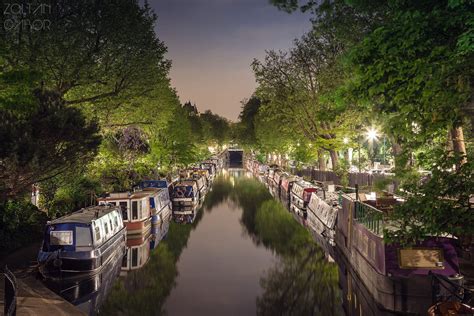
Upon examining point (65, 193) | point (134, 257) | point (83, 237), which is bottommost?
point (134, 257)

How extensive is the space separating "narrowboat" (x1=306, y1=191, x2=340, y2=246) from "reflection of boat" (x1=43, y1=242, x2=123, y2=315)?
608 inches

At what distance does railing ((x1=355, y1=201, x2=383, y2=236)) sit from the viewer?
17234 mm

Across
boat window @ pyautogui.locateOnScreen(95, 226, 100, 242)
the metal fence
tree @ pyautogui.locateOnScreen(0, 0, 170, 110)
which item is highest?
tree @ pyautogui.locateOnScreen(0, 0, 170, 110)

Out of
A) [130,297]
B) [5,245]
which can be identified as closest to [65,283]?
[130,297]

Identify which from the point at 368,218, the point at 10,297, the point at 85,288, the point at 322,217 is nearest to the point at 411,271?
the point at 368,218

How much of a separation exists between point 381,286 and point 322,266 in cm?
1034

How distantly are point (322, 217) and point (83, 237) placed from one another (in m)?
19.7

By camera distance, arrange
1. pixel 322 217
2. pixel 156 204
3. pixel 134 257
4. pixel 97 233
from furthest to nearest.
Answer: pixel 156 204 < pixel 322 217 < pixel 134 257 < pixel 97 233

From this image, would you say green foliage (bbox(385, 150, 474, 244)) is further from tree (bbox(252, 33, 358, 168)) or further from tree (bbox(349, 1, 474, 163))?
tree (bbox(252, 33, 358, 168))

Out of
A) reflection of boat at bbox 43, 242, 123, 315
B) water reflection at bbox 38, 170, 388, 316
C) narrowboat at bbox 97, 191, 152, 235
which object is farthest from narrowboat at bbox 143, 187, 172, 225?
reflection of boat at bbox 43, 242, 123, 315

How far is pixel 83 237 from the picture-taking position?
20781mm

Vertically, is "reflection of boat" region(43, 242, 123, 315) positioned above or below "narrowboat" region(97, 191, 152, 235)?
below

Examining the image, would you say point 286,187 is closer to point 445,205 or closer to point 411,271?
point 411,271

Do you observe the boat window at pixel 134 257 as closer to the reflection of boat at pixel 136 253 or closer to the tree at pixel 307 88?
the reflection of boat at pixel 136 253
